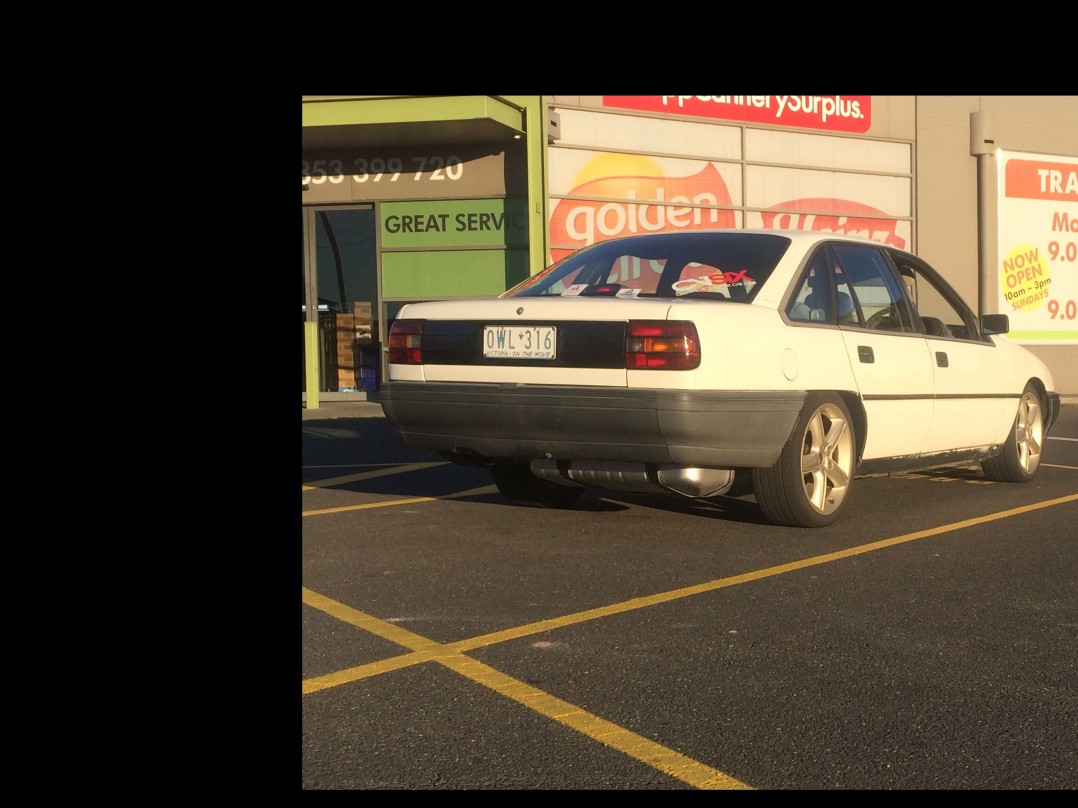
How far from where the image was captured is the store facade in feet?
56.7

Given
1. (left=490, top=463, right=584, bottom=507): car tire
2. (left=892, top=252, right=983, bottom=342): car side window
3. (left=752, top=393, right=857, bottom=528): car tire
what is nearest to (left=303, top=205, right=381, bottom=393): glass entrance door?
(left=490, top=463, right=584, bottom=507): car tire

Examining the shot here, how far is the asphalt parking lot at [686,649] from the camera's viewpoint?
279cm

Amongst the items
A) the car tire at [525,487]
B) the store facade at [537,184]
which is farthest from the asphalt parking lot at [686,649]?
the store facade at [537,184]

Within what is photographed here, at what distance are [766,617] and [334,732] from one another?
176cm

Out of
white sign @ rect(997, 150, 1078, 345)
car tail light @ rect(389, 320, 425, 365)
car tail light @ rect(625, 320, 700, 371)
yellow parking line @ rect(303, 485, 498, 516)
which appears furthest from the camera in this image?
white sign @ rect(997, 150, 1078, 345)

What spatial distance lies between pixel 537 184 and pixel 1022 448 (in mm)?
10448

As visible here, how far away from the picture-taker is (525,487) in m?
6.85

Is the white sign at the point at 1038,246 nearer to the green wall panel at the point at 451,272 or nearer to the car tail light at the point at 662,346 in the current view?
the green wall panel at the point at 451,272

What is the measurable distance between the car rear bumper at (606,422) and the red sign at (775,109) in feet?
41.1

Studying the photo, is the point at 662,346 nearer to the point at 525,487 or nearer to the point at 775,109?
the point at 525,487

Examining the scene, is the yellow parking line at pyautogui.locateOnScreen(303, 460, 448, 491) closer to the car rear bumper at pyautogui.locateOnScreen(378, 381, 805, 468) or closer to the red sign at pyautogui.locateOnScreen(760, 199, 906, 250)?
the car rear bumper at pyautogui.locateOnScreen(378, 381, 805, 468)

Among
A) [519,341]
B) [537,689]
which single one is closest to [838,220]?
[519,341]

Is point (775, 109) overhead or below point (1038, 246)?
overhead

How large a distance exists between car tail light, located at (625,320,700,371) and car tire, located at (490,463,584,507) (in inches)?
63.2
